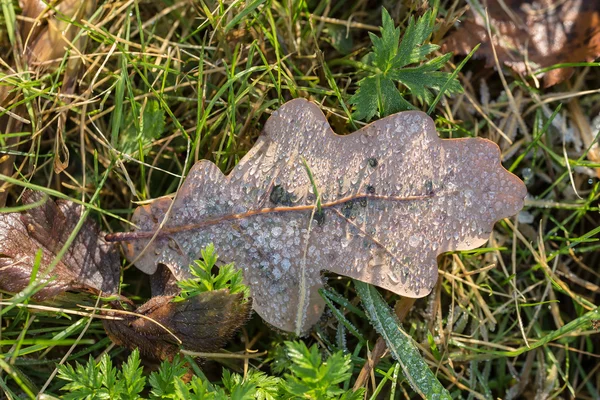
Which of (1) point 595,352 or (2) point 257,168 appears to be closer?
(2) point 257,168

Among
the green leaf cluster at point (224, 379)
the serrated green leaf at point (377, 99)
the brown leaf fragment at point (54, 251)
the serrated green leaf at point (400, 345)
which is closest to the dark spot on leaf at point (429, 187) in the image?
the serrated green leaf at point (377, 99)

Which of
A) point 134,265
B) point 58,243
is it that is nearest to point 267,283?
point 134,265

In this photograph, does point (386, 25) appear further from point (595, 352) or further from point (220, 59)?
point (595, 352)

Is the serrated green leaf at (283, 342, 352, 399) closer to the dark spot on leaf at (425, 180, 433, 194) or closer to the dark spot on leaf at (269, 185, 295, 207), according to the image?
the dark spot on leaf at (269, 185, 295, 207)

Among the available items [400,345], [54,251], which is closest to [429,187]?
[400,345]

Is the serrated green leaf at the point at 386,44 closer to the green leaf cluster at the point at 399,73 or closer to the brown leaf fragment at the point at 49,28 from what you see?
the green leaf cluster at the point at 399,73

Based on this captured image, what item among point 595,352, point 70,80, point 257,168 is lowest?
point 595,352
